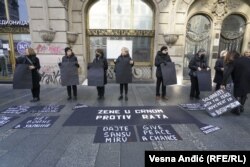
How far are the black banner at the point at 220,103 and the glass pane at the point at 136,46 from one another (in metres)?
5.43

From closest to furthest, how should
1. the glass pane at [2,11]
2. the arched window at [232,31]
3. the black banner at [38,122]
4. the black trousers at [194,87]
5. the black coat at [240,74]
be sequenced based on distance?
1. the black banner at [38,122]
2. the black coat at [240,74]
3. the black trousers at [194,87]
4. the glass pane at [2,11]
5. the arched window at [232,31]

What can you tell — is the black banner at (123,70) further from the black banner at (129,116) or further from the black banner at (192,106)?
the black banner at (192,106)

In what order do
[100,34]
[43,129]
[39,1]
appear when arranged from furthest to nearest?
[100,34] < [39,1] < [43,129]

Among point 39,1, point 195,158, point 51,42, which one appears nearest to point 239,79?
point 195,158

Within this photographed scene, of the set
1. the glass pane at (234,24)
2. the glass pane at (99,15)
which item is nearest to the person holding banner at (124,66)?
the glass pane at (99,15)

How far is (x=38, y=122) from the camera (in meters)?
4.34

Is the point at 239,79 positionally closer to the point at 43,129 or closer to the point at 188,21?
the point at 43,129

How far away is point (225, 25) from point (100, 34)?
6.81 metres

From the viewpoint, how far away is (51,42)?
27.8 feet

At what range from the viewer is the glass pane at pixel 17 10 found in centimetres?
922

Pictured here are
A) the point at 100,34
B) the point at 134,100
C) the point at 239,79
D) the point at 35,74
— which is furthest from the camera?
the point at 100,34

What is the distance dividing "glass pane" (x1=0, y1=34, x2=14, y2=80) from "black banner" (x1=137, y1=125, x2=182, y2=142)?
8752 mm

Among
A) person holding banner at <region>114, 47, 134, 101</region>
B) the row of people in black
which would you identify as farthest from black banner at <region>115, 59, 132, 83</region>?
the row of people in black

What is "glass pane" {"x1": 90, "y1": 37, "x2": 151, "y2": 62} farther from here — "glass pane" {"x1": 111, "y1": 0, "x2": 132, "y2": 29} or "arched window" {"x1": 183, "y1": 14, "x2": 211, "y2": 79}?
"arched window" {"x1": 183, "y1": 14, "x2": 211, "y2": 79}
